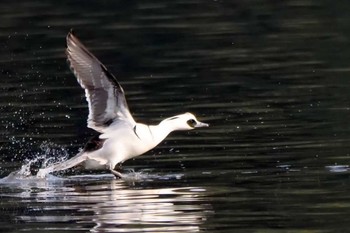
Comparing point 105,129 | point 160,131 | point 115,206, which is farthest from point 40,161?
point 115,206

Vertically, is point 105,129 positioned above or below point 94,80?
below

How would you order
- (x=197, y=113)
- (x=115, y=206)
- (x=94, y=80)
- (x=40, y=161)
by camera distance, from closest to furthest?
(x=115, y=206), (x=94, y=80), (x=40, y=161), (x=197, y=113)

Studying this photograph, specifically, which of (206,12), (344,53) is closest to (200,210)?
(344,53)

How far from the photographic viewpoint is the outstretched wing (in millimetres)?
16047

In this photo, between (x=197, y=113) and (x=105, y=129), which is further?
(x=197, y=113)

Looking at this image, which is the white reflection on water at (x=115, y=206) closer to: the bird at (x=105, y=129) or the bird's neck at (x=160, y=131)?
the bird at (x=105, y=129)

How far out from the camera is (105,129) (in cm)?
1666

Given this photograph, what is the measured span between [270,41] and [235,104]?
6704mm

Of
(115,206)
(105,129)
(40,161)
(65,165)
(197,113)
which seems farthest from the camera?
(197,113)

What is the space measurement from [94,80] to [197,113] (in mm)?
3880

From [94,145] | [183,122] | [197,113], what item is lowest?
Answer: [197,113]

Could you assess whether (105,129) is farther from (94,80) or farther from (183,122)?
(183,122)

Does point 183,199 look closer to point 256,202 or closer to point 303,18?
point 256,202

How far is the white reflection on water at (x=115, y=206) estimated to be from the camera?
13.1 meters
